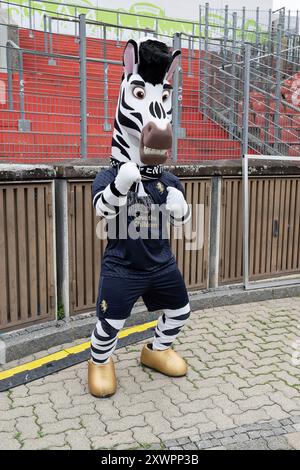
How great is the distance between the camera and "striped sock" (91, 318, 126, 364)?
134 inches

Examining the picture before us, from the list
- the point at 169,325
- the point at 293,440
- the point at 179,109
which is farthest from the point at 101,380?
the point at 179,109

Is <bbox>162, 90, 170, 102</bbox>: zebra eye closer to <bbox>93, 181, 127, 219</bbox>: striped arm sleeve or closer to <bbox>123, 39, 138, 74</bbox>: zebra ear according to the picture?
<bbox>123, 39, 138, 74</bbox>: zebra ear

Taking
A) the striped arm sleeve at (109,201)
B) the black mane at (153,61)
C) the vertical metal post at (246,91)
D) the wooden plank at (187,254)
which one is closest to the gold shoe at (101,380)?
the striped arm sleeve at (109,201)

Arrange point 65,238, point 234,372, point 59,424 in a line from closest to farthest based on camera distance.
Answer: point 59,424
point 234,372
point 65,238

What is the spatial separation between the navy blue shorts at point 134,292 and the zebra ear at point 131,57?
1.45 metres

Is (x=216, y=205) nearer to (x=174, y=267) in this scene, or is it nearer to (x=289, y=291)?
(x=289, y=291)

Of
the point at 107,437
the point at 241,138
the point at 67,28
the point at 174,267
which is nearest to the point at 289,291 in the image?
the point at 241,138

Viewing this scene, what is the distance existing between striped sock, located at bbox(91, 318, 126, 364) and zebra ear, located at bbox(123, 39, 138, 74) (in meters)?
1.75

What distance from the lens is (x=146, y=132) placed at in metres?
3.06

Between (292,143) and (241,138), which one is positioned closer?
(241,138)

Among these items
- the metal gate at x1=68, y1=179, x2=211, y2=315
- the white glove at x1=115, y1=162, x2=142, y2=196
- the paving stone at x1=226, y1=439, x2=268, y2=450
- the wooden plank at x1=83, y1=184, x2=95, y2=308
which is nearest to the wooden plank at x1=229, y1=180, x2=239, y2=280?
the metal gate at x1=68, y1=179, x2=211, y2=315

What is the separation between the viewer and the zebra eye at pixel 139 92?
10.6 ft

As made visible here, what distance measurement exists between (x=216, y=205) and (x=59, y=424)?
9.86 ft
